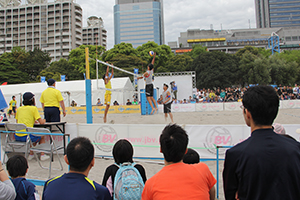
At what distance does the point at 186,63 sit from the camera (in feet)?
136

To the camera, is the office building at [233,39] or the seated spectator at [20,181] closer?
the seated spectator at [20,181]

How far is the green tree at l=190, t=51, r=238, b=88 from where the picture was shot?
33.5 meters

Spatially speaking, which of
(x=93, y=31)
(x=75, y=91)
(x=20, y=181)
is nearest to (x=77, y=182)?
(x=20, y=181)

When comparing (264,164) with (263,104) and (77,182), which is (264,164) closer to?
(263,104)

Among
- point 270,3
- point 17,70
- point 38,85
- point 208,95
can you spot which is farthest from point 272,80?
point 270,3

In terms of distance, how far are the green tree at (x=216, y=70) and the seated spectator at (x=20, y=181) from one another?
109 ft

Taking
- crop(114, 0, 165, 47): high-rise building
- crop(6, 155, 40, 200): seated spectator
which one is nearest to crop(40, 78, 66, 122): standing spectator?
crop(6, 155, 40, 200): seated spectator

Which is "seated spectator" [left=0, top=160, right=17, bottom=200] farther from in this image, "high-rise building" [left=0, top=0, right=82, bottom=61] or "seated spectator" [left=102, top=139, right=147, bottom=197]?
"high-rise building" [left=0, top=0, right=82, bottom=61]

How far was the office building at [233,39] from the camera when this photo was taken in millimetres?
77125

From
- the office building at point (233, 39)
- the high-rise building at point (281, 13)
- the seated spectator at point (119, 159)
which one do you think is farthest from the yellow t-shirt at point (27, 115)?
the high-rise building at point (281, 13)

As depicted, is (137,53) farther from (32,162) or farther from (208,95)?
(32,162)

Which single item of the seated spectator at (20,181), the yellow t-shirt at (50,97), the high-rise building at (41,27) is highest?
the high-rise building at (41,27)

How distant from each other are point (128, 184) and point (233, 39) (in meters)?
93.4

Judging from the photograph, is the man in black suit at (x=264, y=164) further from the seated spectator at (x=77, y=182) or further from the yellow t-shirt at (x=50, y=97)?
the yellow t-shirt at (x=50, y=97)
